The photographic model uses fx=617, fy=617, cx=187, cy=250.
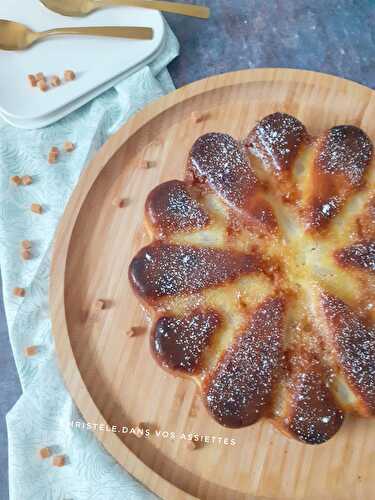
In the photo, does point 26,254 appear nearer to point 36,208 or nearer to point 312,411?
point 36,208

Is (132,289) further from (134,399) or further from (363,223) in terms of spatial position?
(363,223)

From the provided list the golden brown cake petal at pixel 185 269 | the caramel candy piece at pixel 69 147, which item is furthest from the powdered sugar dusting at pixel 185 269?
the caramel candy piece at pixel 69 147

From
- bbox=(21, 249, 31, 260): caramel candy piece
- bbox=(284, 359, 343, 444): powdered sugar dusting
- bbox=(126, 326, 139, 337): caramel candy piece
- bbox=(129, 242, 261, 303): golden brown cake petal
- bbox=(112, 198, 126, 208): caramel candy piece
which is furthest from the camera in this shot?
bbox=(21, 249, 31, 260): caramel candy piece

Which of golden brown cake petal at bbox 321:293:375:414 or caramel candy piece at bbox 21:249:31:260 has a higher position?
golden brown cake petal at bbox 321:293:375:414

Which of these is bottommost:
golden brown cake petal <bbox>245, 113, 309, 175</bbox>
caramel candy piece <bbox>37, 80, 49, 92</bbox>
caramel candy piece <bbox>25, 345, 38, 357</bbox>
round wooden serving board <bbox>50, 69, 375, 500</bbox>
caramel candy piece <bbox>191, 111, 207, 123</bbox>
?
caramel candy piece <bbox>25, 345, 38, 357</bbox>

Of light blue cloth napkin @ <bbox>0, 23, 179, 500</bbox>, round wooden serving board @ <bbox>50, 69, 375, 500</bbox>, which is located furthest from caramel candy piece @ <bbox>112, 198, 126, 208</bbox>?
light blue cloth napkin @ <bbox>0, 23, 179, 500</bbox>

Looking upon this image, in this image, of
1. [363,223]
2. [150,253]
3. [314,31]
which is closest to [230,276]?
[150,253]

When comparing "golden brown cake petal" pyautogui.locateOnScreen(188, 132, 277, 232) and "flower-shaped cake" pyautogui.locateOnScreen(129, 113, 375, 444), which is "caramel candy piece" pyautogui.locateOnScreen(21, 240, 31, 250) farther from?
"golden brown cake petal" pyautogui.locateOnScreen(188, 132, 277, 232)
